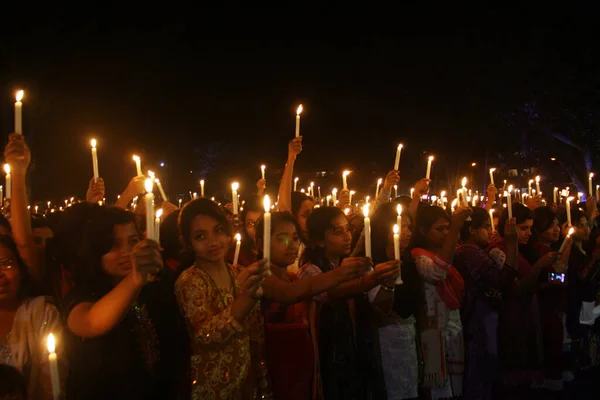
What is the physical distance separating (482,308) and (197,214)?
300cm

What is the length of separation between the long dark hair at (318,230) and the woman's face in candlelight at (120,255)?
1522mm

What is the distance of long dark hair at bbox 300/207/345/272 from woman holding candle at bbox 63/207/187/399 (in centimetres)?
127

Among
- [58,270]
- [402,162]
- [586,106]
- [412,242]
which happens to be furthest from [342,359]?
[402,162]

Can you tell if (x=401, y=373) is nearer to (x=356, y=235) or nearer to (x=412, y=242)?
(x=412, y=242)

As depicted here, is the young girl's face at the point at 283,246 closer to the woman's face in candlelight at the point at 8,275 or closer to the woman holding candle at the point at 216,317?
the woman holding candle at the point at 216,317

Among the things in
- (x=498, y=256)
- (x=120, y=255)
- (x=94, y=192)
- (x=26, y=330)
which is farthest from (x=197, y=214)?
(x=498, y=256)

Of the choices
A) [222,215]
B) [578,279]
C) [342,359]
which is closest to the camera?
[222,215]

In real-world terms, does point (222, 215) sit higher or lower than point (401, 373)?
higher

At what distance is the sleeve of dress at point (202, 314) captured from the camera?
2.76 metres

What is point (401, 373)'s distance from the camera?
402cm

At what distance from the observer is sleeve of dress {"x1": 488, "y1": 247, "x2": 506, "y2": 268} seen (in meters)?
5.14

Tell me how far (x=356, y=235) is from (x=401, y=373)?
5.96ft

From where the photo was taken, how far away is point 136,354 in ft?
9.21

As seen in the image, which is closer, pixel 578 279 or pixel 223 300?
pixel 223 300
